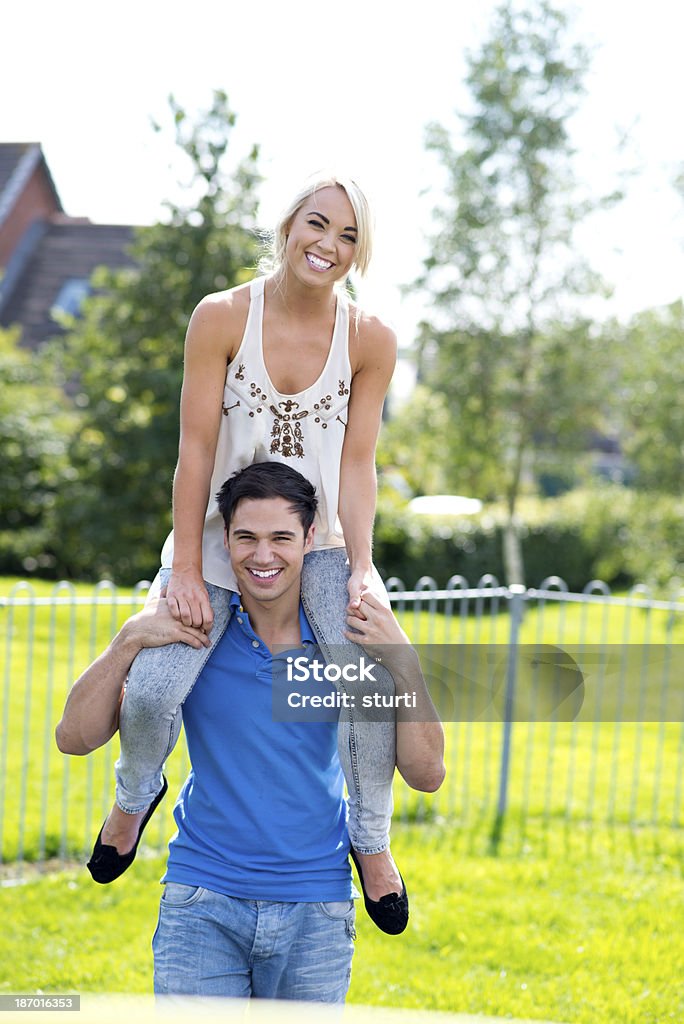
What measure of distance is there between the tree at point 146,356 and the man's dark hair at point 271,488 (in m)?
11.4

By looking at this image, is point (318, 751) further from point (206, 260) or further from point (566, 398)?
point (566, 398)

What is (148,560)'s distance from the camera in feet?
51.3

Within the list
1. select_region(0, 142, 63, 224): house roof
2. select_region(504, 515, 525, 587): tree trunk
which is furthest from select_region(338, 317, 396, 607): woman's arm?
select_region(0, 142, 63, 224): house roof

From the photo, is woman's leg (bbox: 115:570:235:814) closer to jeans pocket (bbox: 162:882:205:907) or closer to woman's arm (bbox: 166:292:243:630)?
woman's arm (bbox: 166:292:243:630)

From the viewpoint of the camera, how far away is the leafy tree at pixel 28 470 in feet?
53.8

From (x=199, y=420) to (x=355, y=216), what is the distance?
73cm

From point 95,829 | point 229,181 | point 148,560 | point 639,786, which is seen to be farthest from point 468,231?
point 95,829

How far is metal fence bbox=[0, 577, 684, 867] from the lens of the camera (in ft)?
20.9

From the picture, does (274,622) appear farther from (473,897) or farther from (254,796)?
(473,897)

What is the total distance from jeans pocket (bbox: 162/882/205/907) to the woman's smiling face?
5.49 feet

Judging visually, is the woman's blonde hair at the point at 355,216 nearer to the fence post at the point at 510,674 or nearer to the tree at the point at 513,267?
the fence post at the point at 510,674

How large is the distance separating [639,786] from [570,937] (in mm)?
3290

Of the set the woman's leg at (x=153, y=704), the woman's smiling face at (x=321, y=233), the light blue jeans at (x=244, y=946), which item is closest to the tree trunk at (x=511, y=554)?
the woman's smiling face at (x=321, y=233)

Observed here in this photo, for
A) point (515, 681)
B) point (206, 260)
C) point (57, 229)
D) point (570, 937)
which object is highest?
point (57, 229)
